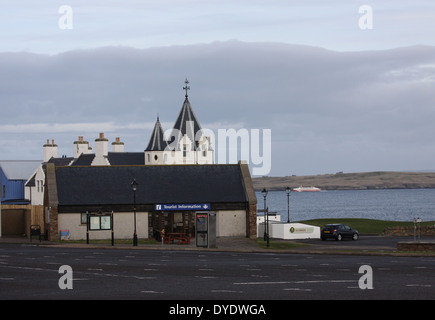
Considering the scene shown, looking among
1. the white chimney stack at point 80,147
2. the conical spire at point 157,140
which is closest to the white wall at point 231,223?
the white chimney stack at point 80,147

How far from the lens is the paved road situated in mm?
23406

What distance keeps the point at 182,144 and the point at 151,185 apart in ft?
193

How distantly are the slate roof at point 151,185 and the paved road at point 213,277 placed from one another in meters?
20.8

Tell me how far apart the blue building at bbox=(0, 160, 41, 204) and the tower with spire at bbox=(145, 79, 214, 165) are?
126ft

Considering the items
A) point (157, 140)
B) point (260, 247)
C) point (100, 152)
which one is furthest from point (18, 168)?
point (157, 140)

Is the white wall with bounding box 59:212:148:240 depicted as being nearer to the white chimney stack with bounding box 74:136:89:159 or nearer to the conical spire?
the white chimney stack with bounding box 74:136:89:159

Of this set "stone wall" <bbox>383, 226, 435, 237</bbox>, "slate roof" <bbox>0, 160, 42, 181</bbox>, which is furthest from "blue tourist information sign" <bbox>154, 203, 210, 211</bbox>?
"slate roof" <bbox>0, 160, 42, 181</bbox>

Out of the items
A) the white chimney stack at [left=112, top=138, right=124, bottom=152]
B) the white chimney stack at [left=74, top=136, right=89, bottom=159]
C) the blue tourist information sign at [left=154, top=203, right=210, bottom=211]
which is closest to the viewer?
the blue tourist information sign at [left=154, top=203, right=210, bottom=211]

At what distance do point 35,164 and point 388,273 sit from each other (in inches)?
2426

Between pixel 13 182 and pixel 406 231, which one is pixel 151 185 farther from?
pixel 406 231

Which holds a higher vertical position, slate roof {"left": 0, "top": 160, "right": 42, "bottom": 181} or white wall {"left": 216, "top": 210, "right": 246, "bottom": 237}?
slate roof {"left": 0, "top": 160, "right": 42, "bottom": 181}

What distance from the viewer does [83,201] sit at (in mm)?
61188

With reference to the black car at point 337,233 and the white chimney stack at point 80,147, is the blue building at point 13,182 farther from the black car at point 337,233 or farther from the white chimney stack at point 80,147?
the black car at point 337,233

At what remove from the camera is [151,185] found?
64.1 m
